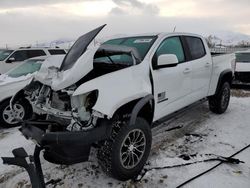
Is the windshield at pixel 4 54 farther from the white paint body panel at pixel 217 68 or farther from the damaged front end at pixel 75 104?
the white paint body panel at pixel 217 68

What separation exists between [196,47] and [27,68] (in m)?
4.24

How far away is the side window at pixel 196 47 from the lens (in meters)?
5.23

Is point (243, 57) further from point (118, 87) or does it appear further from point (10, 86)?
point (118, 87)

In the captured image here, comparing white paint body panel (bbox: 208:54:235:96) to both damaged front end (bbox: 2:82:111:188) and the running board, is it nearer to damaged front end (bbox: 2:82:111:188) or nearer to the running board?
damaged front end (bbox: 2:82:111:188)

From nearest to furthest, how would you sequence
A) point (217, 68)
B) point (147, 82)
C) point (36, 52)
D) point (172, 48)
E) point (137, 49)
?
point (147, 82) < point (137, 49) < point (172, 48) < point (217, 68) < point (36, 52)

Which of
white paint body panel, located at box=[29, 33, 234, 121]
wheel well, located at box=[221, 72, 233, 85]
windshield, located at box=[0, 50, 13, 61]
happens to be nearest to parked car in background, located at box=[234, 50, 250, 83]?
wheel well, located at box=[221, 72, 233, 85]

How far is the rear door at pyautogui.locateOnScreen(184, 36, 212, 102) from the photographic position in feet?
16.9

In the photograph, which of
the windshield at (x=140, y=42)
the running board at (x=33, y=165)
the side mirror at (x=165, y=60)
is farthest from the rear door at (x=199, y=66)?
the running board at (x=33, y=165)

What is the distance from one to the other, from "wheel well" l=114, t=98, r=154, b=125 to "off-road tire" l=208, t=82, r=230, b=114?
282 centimetres

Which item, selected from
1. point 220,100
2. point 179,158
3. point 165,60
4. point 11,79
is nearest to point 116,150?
point 179,158

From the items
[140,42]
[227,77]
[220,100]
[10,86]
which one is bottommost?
[220,100]

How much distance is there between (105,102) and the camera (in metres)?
3.04

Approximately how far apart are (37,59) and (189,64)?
428 centimetres

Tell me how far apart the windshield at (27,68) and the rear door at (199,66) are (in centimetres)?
380
